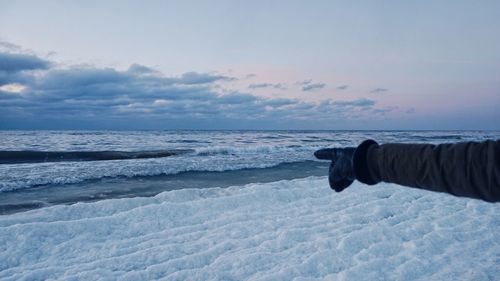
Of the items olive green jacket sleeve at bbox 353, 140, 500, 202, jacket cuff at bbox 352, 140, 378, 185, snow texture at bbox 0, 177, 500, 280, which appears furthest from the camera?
snow texture at bbox 0, 177, 500, 280

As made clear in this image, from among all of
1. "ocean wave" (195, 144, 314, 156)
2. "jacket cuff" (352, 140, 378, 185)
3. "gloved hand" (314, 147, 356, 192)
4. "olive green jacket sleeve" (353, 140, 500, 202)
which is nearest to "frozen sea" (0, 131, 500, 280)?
"gloved hand" (314, 147, 356, 192)

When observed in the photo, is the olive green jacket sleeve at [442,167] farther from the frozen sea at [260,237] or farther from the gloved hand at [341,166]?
the frozen sea at [260,237]

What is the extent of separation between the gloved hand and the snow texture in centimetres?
177

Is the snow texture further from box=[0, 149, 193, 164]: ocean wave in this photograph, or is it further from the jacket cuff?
box=[0, 149, 193, 164]: ocean wave

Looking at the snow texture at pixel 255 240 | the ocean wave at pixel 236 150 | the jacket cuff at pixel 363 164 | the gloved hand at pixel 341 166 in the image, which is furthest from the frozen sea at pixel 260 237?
the ocean wave at pixel 236 150

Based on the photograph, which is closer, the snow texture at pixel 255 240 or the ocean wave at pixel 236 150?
the snow texture at pixel 255 240

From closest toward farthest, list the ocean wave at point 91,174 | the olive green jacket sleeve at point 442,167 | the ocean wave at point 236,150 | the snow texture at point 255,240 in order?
1. the olive green jacket sleeve at point 442,167
2. the snow texture at point 255,240
3. the ocean wave at point 91,174
4. the ocean wave at point 236,150

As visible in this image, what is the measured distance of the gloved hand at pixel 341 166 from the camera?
1.67 metres

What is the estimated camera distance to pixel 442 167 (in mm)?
1179

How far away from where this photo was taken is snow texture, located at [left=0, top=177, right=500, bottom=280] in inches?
135

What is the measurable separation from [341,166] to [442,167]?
588 millimetres

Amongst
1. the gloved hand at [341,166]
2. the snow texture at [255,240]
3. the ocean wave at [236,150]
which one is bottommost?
the ocean wave at [236,150]

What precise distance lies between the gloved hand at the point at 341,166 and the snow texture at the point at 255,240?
1.77 metres

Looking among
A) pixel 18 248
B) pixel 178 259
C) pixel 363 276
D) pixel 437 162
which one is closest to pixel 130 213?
pixel 18 248
